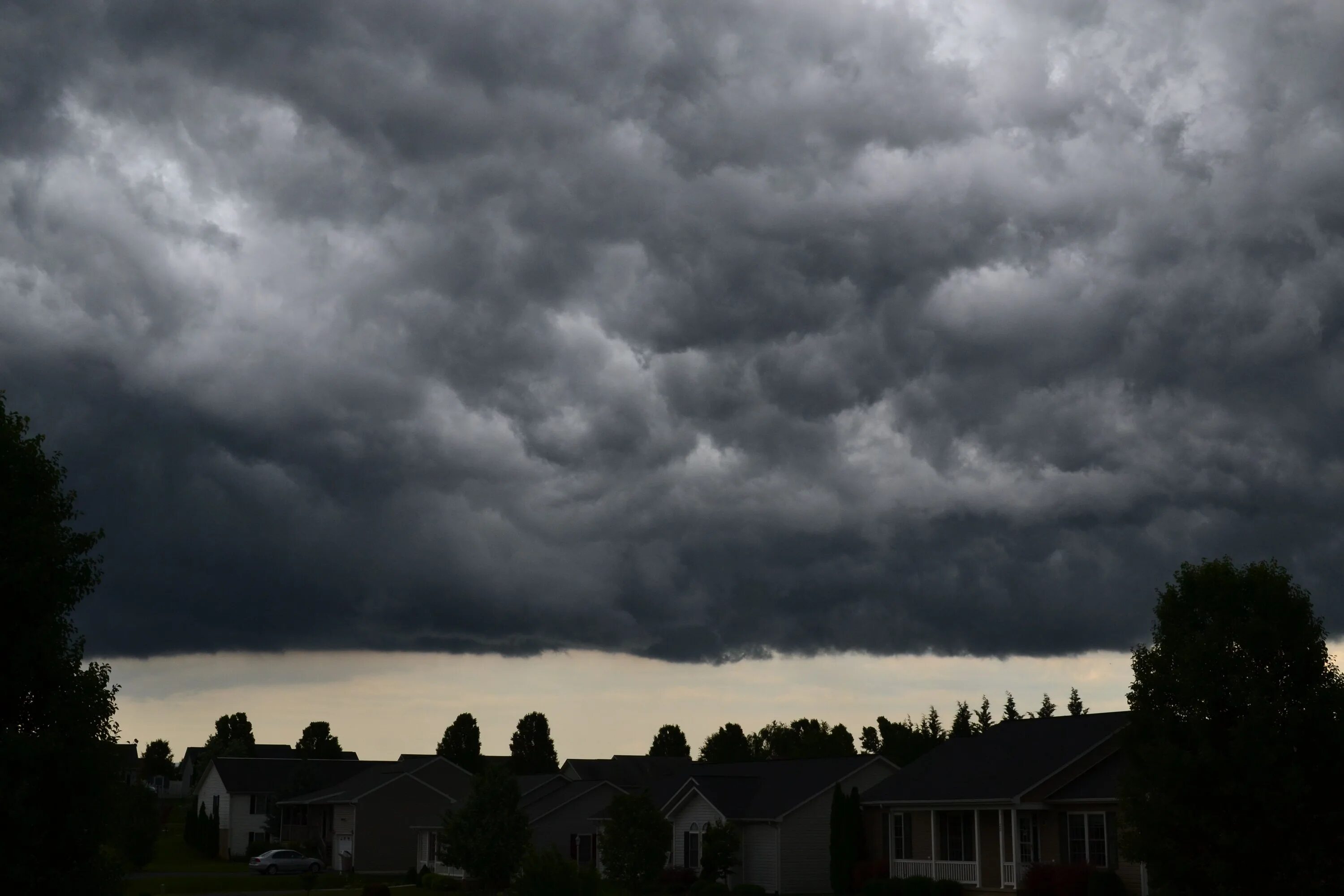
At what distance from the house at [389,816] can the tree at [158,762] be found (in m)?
110

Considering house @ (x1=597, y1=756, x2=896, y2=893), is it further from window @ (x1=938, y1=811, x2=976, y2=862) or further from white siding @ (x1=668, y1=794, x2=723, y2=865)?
window @ (x1=938, y1=811, x2=976, y2=862)

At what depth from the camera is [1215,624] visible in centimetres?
3198

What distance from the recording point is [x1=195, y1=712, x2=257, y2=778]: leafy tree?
149 meters

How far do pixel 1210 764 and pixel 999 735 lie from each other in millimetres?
25558

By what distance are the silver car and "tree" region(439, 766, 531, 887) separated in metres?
24.2

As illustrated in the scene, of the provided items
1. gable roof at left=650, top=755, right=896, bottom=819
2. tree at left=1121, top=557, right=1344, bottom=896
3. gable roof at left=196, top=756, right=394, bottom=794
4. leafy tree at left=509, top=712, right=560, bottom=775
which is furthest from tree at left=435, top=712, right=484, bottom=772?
tree at left=1121, top=557, right=1344, bottom=896

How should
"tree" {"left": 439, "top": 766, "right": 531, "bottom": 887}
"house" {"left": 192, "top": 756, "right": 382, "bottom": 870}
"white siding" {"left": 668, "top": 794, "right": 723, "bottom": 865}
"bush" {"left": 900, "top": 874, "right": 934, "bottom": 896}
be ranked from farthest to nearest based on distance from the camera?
1. "house" {"left": 192, "top": 756, "right": 382, "bottom": 870}
2. "white siding" {"left": 668, "top": 794, "right": 723, "bottom": 865}
3. "tree" {"left": 439, "top": 766, "right": 531, "bottom": 887}
4. "bush" {"left": 900, "top": 874, "right": 934, "bottom": 896}

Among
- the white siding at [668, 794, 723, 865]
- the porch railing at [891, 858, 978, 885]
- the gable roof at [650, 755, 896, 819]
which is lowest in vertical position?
the porch railing at [891, 858, 978, 885]

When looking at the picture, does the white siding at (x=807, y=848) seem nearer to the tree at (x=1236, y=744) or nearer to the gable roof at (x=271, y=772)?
the tree at (x=1236, y=744)

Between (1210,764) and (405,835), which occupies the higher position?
(1210,764)

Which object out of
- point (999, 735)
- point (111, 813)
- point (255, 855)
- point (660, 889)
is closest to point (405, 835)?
point (255, 855)

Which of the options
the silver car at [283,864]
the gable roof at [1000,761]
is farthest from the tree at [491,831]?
the silver car at [283,864]

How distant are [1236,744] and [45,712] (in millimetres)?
24962

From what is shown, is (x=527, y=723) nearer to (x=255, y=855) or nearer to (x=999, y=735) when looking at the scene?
(x=255, y=855)
